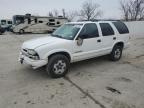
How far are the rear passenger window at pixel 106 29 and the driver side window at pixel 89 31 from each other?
0.36 meters

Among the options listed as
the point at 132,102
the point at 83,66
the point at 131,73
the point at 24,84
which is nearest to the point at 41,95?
the point at 24,84

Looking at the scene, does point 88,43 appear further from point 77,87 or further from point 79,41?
point 77,87

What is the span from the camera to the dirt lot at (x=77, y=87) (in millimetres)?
3727

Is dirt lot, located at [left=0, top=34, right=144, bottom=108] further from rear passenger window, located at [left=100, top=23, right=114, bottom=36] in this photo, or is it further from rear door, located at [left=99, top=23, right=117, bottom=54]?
rear passenger window, located at [left=100, top=23, right=114, bottom=36]

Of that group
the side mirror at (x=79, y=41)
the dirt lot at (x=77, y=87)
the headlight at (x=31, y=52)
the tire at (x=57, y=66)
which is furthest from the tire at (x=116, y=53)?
the headlight at (x=31, y=52)

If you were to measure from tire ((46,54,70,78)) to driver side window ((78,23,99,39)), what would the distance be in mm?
1027

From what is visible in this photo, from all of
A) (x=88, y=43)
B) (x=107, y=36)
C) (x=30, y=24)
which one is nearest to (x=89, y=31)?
(x=88, y=43)

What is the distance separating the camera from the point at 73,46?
17.7ft

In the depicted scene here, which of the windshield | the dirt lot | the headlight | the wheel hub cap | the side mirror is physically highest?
the windshield

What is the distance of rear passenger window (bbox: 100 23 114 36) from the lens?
6332 millimetres

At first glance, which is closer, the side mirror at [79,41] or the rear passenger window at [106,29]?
the side mirror at [79,41]

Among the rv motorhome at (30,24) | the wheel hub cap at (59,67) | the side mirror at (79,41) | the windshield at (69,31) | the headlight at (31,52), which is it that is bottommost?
the wheel hub cap at (59,67)

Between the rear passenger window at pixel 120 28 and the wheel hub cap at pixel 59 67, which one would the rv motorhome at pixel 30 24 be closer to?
the rear passenger window at pixel 120 28

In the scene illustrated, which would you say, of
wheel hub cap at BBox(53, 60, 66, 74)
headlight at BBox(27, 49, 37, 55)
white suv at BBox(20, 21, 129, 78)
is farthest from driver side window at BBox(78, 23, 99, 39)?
headlight at BBox(27, 49, 37, 55)
